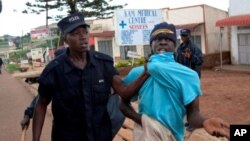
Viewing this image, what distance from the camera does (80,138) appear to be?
2998 millimetres

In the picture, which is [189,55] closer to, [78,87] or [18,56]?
[78,87]

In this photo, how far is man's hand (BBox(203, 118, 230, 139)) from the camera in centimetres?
228

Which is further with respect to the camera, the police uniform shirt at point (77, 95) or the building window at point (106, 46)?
the building window at point (106, 46)

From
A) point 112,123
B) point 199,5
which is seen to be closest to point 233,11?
point 199,5

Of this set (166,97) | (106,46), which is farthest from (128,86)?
(106,46)

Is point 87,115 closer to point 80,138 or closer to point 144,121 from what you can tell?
point 80,138

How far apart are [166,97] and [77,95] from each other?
2.10 feet

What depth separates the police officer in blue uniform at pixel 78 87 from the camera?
9.68 feet

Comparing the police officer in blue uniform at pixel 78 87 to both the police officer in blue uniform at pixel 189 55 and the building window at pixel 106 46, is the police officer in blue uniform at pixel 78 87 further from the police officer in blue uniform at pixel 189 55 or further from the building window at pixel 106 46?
the building window at pixel 106 46

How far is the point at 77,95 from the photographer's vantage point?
9.66 ft

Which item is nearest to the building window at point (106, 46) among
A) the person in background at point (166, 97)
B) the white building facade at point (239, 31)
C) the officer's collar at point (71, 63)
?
the white building facade at point (239, 31)

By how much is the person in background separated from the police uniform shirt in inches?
14.3

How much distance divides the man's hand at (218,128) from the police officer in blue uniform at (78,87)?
692 millimetres

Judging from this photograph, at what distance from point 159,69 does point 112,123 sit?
0.79m
